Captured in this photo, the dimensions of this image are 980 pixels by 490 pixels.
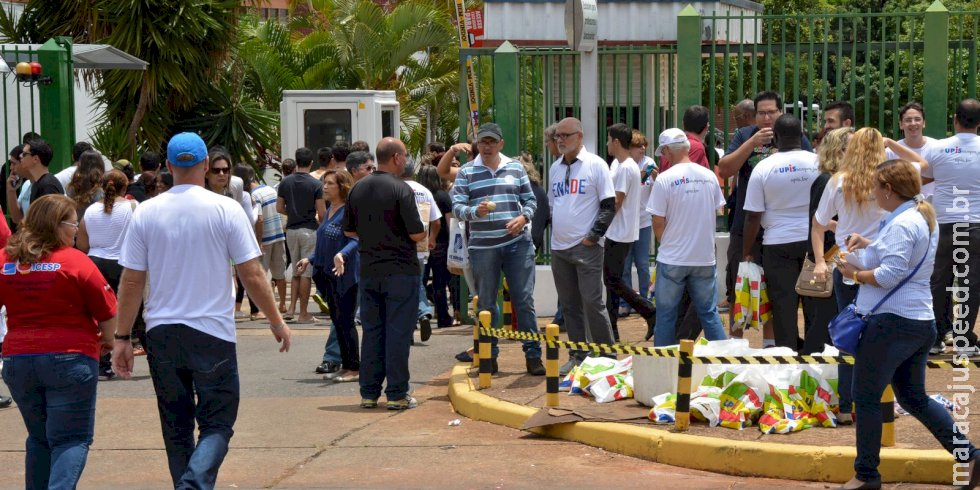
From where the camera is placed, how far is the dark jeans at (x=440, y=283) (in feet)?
46.0

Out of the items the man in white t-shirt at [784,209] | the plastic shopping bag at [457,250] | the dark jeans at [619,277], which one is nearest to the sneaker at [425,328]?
the plastic shopping bag at [457,250]

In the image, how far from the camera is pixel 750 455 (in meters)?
7.35

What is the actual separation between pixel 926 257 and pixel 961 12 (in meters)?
6.27

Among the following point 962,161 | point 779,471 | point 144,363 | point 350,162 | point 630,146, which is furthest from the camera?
point 144,363

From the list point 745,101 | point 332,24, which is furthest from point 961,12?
point 332,24

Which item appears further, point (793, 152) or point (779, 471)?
point (793, 152)

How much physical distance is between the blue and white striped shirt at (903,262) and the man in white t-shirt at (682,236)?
290 centimetres

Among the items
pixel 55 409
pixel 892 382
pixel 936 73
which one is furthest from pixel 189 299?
pixel 936 73

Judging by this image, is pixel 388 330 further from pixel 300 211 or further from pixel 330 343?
pixel 300 211

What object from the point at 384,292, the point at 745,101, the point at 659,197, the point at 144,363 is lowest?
the point at 144,363

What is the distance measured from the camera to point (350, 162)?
10664 mm

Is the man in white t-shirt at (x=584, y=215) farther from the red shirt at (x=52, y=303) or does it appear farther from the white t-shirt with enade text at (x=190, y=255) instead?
the red shirt at (x=52, y=303)

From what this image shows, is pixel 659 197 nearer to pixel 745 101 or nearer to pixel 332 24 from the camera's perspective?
pixel 745 101

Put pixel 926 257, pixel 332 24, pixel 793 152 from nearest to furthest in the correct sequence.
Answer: pixel 926 257
pixel 793 152
pixel 332 24
